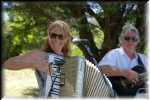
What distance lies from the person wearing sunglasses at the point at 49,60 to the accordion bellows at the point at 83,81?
5 cm

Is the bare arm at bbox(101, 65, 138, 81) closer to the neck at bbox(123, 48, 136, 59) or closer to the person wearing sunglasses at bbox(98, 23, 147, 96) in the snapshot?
the person wearing sunglasses at bbox(98, 23, 147, 96)

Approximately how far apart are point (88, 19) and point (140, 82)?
79 cm

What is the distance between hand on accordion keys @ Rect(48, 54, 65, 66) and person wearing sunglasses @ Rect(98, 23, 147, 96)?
26cm

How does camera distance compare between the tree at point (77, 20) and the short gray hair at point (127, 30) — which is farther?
the short gray hair at point (127, 30)

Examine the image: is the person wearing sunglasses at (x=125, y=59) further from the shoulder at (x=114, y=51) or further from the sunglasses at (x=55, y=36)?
the sunglasses at (x=55, y=36)

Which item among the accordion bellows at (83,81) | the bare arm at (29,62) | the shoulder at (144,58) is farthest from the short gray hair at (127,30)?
the bare arm at (29,62)

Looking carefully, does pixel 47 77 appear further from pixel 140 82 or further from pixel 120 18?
pixel 120 18

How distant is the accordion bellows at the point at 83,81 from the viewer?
1714 millimetres

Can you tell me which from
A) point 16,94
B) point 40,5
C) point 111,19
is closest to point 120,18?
point 111,19

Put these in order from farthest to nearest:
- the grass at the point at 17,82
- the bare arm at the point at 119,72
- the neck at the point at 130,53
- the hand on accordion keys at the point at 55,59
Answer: the neck at the point at 130,53, the bare arm at the point at 119,72, the hand on accordion keys at the point at 55,59, the grass at the point at 17,82

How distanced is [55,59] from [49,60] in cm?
3

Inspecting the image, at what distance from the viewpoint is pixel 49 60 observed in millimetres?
1670

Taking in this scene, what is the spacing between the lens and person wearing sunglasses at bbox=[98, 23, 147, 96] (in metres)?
1.81

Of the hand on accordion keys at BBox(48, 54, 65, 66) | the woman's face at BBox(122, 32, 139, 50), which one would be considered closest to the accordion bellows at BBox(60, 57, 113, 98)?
the hand on accordion keys at BBox(48, 54, 65, 66)
